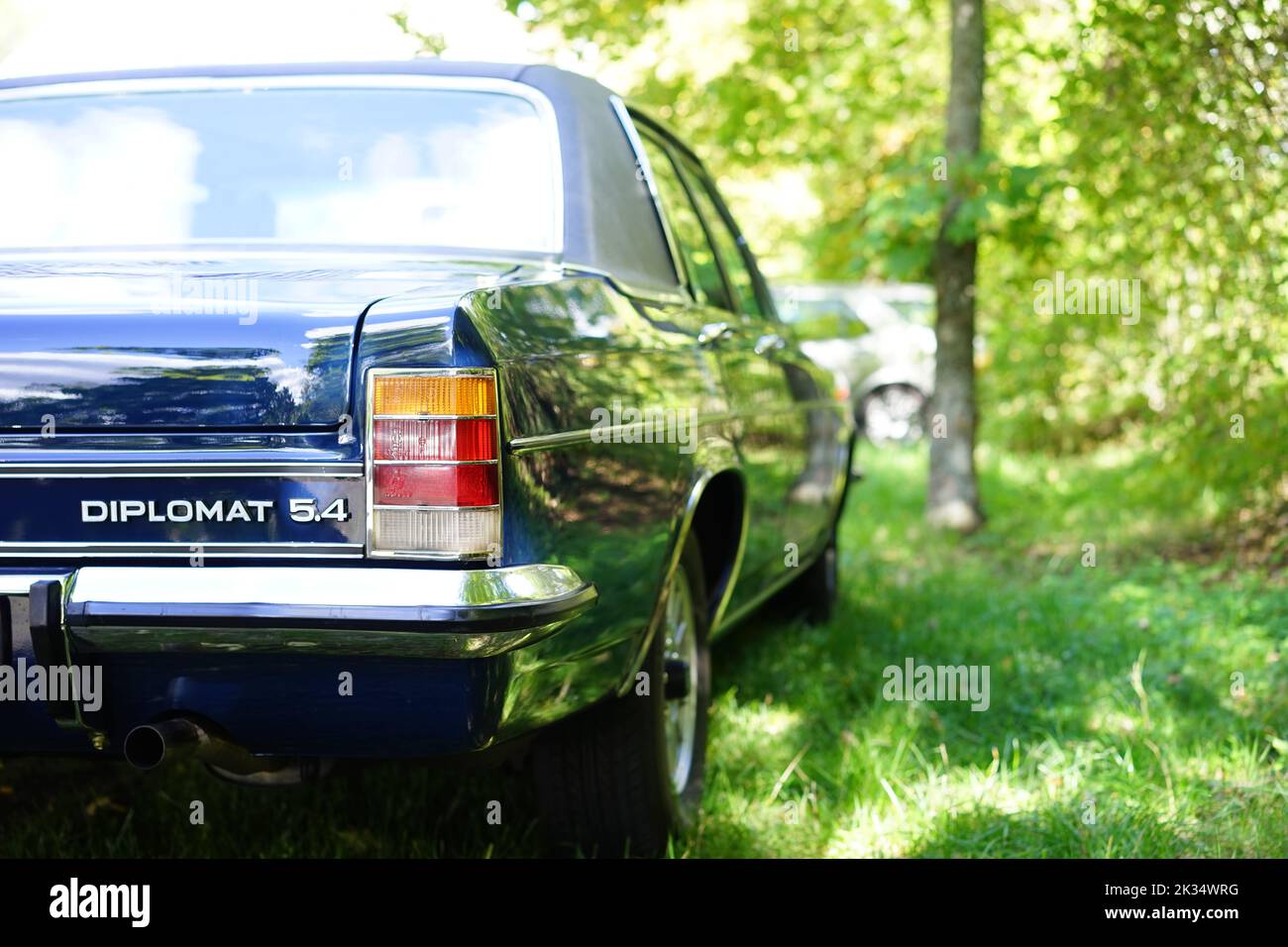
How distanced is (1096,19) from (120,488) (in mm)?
5041

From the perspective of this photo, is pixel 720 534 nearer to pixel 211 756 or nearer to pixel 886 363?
pixel 211 756

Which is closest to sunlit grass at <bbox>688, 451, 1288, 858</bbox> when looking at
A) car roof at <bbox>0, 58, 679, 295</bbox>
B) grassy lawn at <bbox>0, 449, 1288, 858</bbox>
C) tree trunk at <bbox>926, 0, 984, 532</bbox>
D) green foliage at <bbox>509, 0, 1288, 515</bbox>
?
grassy lawn at <bbox>0, 449, 1288, 858</bbox>

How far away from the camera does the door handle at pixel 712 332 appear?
3.57 m

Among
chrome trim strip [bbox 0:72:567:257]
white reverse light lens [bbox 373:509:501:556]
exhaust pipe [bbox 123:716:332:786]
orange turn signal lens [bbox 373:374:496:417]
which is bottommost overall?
exhaust pipe [bbox 123:716:332:786]

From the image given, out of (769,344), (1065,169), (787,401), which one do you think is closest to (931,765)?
(787,401)

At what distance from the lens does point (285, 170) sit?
3.27m

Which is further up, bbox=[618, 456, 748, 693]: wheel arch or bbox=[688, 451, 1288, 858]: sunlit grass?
bbox=[618, 456, 748, 693]: wheel arch

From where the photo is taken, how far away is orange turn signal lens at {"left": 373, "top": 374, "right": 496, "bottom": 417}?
228 centimetres

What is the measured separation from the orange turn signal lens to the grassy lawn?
3.76 feet

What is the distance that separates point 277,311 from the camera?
2373 mm

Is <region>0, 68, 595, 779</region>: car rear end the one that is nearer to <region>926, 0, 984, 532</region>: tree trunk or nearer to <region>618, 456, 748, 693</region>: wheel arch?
<region>618, 456, 748, 693</region>: wheel arch

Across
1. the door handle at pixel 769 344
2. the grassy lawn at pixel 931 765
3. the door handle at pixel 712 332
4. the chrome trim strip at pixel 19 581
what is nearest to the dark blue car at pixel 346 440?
the chrome trim strip at pixel 19 581

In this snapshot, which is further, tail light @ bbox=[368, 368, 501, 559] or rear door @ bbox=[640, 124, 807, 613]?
rear door @ bbox=[640, 124, 807, 613]
